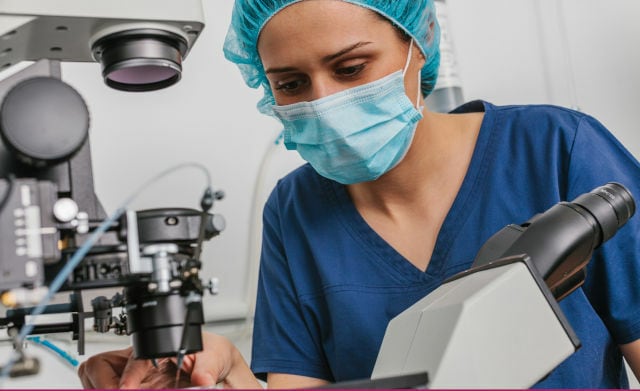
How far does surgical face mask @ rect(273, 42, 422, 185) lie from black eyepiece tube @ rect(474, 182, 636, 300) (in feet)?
1.35

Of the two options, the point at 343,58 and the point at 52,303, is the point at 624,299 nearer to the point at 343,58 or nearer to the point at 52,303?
the point at 343,58

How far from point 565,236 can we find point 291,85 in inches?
23.9

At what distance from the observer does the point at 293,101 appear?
1391 millimetres

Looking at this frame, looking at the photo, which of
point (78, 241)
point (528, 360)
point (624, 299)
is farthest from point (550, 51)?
point (78, 241)

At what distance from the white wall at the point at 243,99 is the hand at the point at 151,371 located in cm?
61

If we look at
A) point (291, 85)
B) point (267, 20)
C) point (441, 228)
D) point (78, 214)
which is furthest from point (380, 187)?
point (78, 214)

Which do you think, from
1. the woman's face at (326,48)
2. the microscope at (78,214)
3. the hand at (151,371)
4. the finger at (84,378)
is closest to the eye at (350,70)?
the woman's face at (326,48)

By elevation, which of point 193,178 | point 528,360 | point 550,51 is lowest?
point 528,360

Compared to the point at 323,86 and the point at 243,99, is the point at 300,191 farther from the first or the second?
the point at 243,99

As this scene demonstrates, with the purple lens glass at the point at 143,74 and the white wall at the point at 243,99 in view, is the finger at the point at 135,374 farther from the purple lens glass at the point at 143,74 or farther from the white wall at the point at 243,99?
the white wall at the point at 243,99

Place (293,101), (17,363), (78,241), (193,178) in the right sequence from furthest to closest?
(193,178)
(293,101)
(78,241)
(17,363)

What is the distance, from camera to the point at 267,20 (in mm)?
1358

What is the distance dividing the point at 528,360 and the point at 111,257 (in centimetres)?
45

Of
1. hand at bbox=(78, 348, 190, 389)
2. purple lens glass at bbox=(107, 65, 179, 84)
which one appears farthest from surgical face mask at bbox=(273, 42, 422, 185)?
hand at bbox=(78, 348, 190, 389)
